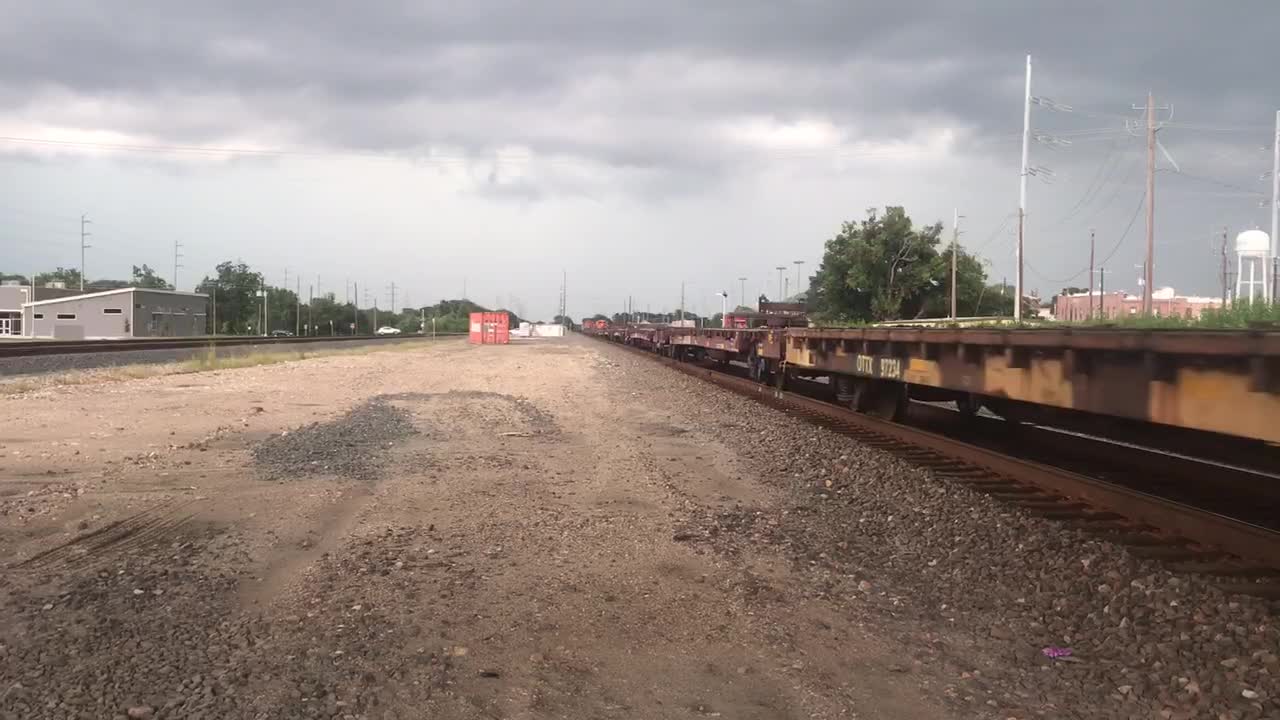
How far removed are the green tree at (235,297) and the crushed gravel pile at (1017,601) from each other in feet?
408

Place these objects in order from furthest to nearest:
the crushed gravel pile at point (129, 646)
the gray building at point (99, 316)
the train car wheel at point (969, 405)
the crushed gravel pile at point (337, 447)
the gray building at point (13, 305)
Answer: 1. the gray building at point (13, 305)
2. the gray building at point (99, 316)
3. the train car wheel at point (969, 405)
4. the crushed gravel pile at point (337, 447)
5. the crushed gravel pile at point (129, 646)

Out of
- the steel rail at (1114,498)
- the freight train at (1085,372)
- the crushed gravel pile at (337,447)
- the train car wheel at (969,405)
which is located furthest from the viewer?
the train car wheel at (969,405)

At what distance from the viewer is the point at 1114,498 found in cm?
644

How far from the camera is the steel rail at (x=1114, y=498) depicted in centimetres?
518

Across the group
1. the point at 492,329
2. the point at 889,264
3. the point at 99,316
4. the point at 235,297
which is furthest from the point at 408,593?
the point at 235,297

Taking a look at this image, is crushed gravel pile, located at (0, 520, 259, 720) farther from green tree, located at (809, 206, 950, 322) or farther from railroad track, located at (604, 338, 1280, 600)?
green tree, located at (809, 206, 950, 322)

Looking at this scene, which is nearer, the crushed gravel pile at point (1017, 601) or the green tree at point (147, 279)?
the crushed gravel pile at point (1017, 601)

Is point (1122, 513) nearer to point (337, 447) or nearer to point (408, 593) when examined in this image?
point (408, 593)

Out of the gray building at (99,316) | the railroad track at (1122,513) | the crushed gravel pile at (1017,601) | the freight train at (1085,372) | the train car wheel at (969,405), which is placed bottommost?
the crushed gravel pile at (1017,601)

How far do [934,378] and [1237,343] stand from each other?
13.3 feet

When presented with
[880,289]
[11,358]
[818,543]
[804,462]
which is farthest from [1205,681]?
[880,289]

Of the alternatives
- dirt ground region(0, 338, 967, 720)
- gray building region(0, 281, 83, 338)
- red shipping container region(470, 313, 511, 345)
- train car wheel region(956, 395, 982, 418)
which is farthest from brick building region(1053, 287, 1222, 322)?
gray building region(0, 281, 83, 338)

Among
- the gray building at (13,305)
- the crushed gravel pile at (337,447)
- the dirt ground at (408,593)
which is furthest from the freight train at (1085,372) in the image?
the gray building at (13,305)

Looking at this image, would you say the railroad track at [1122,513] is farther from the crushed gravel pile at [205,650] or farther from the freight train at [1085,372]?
the crushed gravel pile at [205,650]
